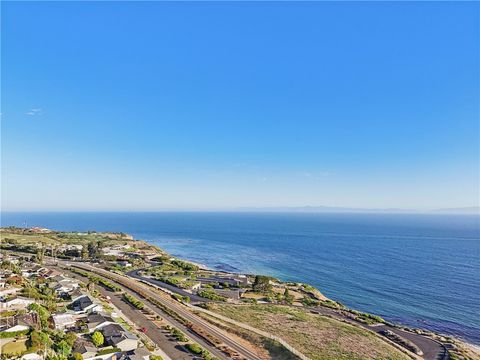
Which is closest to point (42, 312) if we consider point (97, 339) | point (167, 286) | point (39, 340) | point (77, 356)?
point (39, 340)

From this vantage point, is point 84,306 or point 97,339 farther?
point 84,306

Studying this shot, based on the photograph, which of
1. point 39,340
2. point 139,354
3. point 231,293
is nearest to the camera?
point 39,340

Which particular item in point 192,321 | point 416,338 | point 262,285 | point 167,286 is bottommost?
point 416,338

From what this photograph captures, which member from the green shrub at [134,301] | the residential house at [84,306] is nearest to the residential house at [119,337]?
the residential house at [84,306]

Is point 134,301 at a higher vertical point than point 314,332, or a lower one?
higher

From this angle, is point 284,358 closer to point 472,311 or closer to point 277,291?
point 277,291

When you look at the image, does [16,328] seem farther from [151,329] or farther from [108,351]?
[151,329]

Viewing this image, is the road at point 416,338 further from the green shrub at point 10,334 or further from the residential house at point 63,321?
the green shrub at point 10,334

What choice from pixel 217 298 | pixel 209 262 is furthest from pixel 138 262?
pixel 217 298
